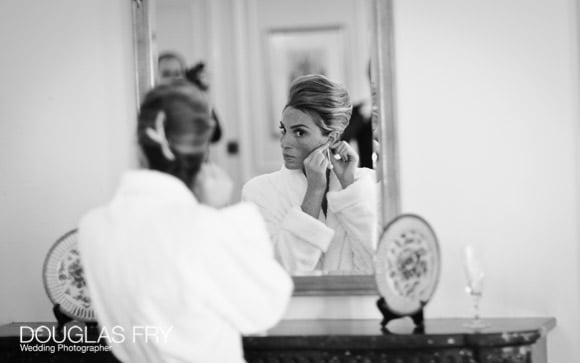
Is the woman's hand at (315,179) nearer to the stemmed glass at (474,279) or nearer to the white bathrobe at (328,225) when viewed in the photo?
the white bathrobe at (328,225)

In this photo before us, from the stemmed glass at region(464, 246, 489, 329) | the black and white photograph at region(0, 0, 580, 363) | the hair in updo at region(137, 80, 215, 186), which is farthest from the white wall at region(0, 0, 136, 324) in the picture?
the stemmed glass at region(464, 246, 489, 329)

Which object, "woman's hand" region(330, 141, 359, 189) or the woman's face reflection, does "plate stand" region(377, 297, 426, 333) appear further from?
A: the woman's face reflection

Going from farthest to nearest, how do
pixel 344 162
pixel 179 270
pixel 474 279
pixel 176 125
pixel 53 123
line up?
pixel 53 123 < pixel 344 162 < pixel 474 279 < pixel 176 125 < pixel 179 270

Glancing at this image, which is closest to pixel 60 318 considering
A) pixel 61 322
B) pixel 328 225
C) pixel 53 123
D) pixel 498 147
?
pixel 61 322

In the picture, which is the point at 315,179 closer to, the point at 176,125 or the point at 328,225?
the point at 328,225

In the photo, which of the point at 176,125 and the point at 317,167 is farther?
the point at 317,167

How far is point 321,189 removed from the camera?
3076 mm

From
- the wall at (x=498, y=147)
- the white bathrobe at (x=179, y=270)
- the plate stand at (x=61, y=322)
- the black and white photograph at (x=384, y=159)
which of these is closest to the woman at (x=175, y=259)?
the white bathrobe at (x=179, y=270)

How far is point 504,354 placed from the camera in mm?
2770

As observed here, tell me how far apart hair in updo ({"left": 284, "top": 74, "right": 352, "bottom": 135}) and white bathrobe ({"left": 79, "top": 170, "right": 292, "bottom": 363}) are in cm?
85

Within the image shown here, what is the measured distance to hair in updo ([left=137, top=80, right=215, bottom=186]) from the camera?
2324 mm

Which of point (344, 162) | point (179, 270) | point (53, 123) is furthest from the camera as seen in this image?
point (53, 123)

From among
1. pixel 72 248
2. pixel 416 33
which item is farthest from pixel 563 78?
pixel 72 248

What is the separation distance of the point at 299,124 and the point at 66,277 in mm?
926
